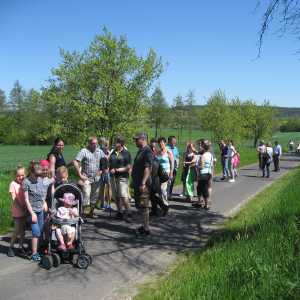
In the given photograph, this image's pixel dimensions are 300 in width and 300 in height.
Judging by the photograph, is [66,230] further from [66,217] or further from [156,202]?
[156,202]

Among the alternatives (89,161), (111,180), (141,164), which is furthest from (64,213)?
(111,180)

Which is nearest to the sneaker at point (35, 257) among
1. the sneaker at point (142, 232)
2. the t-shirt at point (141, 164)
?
the sneaker at point (142, 232)

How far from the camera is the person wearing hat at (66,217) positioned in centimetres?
711

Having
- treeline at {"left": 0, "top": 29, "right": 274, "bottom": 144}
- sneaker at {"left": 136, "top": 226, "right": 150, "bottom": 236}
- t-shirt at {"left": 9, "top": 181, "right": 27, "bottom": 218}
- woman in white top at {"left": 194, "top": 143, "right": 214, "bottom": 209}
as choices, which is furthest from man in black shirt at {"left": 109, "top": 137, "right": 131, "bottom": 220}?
treeline at {"left": 0, "top": 29, "right": 274, "bottom": 144}

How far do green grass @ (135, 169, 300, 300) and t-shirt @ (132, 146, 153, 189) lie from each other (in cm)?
193

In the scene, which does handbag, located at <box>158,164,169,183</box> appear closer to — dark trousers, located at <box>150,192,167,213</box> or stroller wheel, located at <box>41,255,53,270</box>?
dark trousers, located at <box>150,192,167,213</box>

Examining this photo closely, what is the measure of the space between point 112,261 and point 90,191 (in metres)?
3.46

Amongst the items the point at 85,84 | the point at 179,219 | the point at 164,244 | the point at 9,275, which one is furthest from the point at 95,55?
the point at 9,275

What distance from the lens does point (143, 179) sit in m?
9.13

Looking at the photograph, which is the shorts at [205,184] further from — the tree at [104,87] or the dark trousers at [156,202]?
the tree at [104,87]

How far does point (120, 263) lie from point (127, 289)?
1.16m

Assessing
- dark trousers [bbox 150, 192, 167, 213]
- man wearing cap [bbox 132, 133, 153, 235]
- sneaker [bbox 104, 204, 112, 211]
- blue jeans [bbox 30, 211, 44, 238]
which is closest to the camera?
blue jeans [bbox 30, 211, 44, 238]

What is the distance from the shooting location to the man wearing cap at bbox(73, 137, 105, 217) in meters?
10.5

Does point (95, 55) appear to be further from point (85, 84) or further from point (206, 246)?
point (206, 246)
